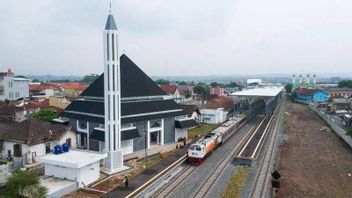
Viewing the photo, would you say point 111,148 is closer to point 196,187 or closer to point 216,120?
Result: point 196,187

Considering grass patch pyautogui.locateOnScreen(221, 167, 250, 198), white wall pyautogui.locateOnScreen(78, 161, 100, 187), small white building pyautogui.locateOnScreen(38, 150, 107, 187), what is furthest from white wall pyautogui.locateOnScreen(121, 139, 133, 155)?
grass patch pyautogui.locateOnScreen(221, 167, 250, 198)

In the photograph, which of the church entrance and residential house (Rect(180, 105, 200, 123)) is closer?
the church entrance

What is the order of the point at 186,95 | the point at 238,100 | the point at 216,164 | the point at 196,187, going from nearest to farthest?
the point at 196,187
the point at 216,164
the point at 238,100
the point at 186,95

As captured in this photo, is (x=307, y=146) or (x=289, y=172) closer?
(x=289, y=172)

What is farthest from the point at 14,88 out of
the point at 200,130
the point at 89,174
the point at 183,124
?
the point at 89,174

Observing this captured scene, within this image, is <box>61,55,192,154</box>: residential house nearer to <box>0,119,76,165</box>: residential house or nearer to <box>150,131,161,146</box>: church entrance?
<box>150,131,161,146</box>: church entrance

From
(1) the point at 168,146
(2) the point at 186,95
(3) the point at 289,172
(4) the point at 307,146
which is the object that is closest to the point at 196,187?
(3) the point at 289,172

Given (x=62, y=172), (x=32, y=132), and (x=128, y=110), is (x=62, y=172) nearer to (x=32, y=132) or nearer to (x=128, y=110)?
(x=32, y=132)
